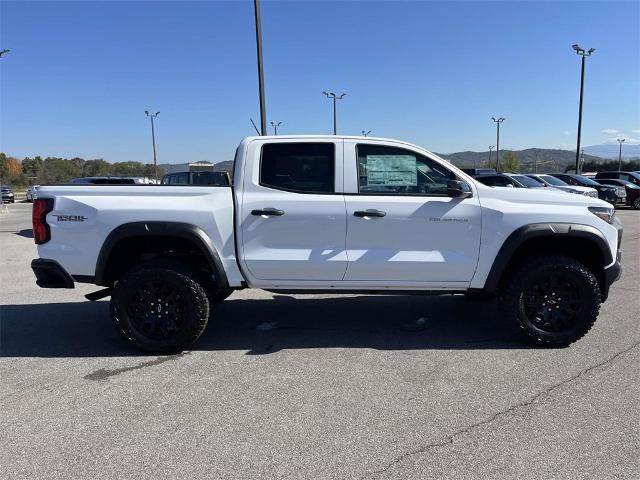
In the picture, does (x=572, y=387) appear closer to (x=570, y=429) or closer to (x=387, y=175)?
(x=570, y=429)

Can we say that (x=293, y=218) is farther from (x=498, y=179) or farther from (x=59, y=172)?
Result: (x=59, y=172)

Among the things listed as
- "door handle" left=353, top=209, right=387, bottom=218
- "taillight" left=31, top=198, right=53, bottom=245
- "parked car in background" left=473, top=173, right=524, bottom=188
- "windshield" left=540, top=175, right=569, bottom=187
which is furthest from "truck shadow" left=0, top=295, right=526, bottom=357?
"windshield" left=540, top=175, right=569, bottom=187

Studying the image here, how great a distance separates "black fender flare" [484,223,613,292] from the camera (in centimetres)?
448

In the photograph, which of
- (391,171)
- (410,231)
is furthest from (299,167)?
(410,231)

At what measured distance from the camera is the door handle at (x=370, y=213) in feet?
14.7

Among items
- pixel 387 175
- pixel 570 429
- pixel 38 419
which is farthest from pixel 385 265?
pixel 38 419

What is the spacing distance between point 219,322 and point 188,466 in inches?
115

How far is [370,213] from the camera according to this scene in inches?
176

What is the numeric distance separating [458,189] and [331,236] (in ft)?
3.98

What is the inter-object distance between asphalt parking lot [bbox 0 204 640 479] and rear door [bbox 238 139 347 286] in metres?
0.79

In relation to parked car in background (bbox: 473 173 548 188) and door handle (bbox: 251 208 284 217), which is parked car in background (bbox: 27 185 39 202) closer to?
door handle (bbox: 251 208 284 217)

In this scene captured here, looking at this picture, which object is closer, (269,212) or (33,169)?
(269,212)

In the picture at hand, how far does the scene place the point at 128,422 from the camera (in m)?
3.34

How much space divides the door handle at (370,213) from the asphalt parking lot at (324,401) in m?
1.26
